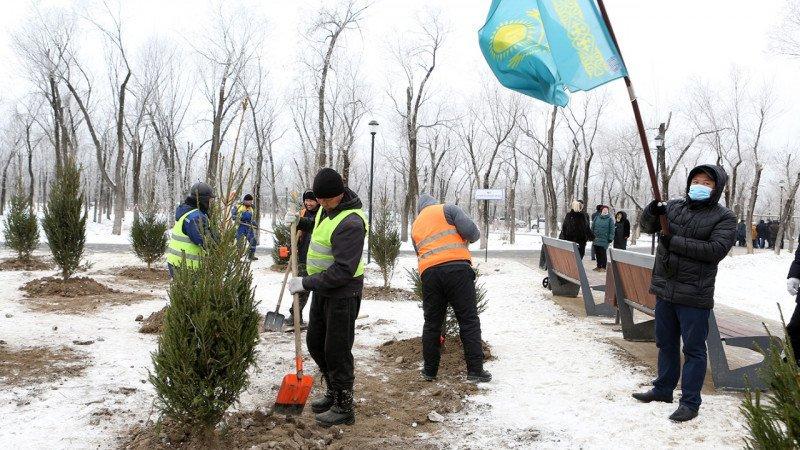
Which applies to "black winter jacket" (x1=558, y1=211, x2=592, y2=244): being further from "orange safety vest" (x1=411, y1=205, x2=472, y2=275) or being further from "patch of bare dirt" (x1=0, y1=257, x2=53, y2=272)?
"patch of bare dirt" (x1=0, y1=257, x2=53, y2=272)

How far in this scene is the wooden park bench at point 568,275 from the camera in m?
7.57

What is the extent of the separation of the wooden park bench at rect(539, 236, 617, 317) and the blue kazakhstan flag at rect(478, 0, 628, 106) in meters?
3.63

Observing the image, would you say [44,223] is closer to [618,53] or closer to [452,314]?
[452,314]

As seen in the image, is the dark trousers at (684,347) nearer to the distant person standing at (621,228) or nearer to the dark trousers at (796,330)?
the dark trousers at (796,330)

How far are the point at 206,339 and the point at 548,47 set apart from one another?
348 cm

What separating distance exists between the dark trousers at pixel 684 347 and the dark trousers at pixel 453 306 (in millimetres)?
1439

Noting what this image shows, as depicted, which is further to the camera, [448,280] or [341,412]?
[448,280]

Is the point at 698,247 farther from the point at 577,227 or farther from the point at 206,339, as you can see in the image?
the point at 577,227

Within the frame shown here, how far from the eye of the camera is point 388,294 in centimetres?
997

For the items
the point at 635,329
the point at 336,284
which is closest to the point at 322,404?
the point at 336,284

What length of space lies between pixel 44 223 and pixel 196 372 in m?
7.93

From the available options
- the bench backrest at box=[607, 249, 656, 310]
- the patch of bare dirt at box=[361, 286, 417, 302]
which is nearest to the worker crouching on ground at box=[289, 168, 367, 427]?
the bench backrest at box=[607, 249, 656, 310]

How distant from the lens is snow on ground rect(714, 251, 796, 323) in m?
9.75

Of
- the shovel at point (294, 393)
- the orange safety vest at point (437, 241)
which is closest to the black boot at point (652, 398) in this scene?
the orange safety vest at point (437, 241)
